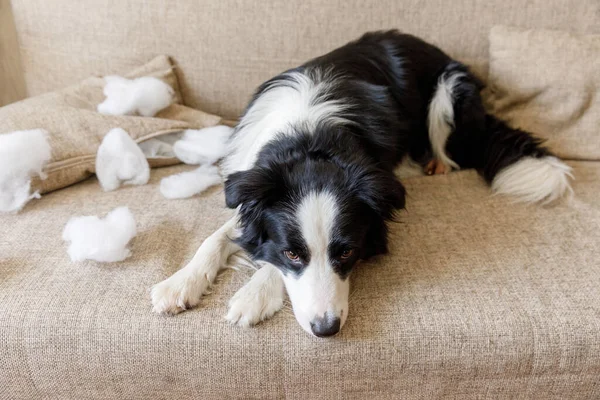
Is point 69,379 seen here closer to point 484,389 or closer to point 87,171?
point 87,171

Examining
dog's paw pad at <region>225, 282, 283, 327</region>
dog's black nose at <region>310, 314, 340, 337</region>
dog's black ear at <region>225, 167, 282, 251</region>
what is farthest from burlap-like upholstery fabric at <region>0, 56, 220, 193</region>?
dog's black nose at <region>310, 314, 340, 337</region>

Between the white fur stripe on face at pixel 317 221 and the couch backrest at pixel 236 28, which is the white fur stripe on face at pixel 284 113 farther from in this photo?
the couch backrest at pixel 236 28

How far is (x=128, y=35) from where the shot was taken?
2379 millimetres

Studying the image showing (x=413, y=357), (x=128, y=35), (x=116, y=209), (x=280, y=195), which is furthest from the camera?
(x=128, y=35)

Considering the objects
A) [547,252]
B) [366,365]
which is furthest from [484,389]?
[547,252]

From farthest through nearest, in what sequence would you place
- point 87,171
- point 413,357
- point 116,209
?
point 87,171
point 116,209
point 413,357

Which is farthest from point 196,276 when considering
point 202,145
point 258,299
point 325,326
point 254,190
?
point 202,145

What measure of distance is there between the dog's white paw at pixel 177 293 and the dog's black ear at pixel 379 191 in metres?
0.54

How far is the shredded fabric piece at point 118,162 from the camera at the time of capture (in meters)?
2.04

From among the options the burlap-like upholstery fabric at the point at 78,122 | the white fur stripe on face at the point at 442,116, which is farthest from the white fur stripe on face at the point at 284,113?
the white fur stripe on face at the point at 442,116

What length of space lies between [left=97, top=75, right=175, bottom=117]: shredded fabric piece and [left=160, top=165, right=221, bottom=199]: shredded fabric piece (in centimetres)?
37

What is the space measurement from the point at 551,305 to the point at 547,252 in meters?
0.27

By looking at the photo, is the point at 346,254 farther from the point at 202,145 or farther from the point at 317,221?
the point at 202,145

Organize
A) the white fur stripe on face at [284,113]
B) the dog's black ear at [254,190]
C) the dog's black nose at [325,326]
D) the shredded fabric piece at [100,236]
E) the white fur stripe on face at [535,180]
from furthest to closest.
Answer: the white fur stripe on face at [535,180], the white fur stripe on face at [284,113], the shredded fabric piece at [100,236], the dog's black ear at [254,190], the dog's black nose at [325,326]
